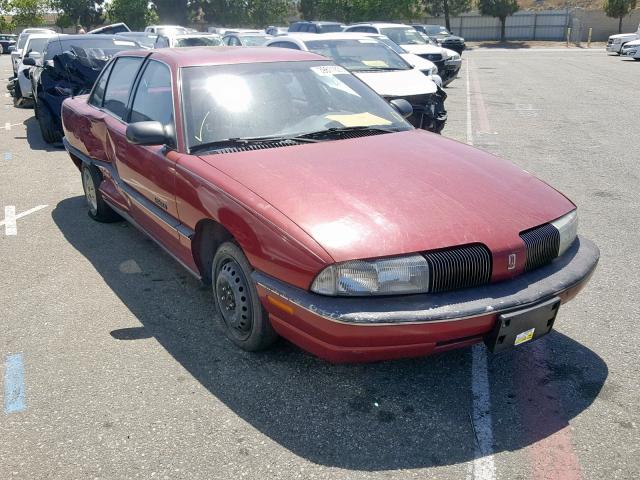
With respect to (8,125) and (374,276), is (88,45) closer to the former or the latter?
(8,125)

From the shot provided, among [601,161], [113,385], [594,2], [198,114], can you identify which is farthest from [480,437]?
[594,2]

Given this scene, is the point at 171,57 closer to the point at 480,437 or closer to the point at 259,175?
the point at 259,175

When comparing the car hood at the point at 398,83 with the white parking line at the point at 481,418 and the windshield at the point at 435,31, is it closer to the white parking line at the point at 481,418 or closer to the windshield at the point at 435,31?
the white parking line at the point at 481,418

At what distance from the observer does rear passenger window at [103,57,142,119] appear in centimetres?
502

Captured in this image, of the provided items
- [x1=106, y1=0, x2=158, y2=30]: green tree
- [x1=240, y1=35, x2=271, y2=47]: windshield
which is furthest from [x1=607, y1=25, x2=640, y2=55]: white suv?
[x1=106, y1=0, x2=158, y2=30]: green tree

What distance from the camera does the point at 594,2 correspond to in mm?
70812

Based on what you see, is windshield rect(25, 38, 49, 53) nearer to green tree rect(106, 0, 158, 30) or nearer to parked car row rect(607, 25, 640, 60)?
parked car row rect(607, 25, 640, 60)

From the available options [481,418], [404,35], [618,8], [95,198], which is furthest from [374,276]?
[618,8]

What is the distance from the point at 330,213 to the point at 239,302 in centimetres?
82

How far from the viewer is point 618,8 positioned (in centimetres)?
4941

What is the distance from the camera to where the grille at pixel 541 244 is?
3154 millimetres

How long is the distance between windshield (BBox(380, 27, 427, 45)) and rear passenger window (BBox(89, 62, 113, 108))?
466 inches

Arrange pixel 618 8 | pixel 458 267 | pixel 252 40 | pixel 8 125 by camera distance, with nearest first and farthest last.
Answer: pixel 458 267 → pixel 8 125 → pixel 252 40 → pixel 618 8

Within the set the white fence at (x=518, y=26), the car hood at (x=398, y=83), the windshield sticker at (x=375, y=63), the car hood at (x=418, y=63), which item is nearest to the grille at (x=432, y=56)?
the car hood at (x=418, y=63)
